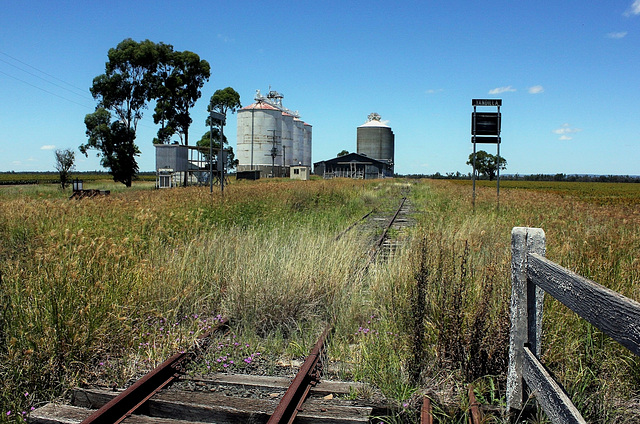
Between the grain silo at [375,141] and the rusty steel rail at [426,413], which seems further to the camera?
the grain silo at [375,141]

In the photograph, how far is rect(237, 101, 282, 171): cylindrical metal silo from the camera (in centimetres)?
6328

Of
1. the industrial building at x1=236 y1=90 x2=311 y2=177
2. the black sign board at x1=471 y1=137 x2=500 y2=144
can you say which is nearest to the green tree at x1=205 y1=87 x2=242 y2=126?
the industrial building at x1=236 y1=90 x2=311 y2=177

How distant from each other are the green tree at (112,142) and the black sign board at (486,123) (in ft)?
114

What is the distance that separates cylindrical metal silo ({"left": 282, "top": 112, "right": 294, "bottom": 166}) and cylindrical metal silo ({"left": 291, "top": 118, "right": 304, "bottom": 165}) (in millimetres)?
1662

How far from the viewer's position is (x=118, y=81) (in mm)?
43594

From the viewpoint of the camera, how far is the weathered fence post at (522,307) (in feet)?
9.97

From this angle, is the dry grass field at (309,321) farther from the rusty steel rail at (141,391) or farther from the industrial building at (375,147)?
the industrial building at (375,147)

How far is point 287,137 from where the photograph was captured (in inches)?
2778

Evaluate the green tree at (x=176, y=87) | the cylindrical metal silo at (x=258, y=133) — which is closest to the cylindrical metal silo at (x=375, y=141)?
the cylindrical metal silo at (x=258, y=133)

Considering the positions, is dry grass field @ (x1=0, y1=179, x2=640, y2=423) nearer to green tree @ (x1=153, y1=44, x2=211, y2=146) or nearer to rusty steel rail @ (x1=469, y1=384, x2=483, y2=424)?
rusty steel rail @ (x1=469, y1=384, x2=483, y2=424)

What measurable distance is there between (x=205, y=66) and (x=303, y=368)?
48.9 metres

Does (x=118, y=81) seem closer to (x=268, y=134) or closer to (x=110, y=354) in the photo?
(x=268, y=134)

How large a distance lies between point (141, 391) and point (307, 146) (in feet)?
261

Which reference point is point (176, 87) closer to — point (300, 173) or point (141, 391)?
point (300, 173)
